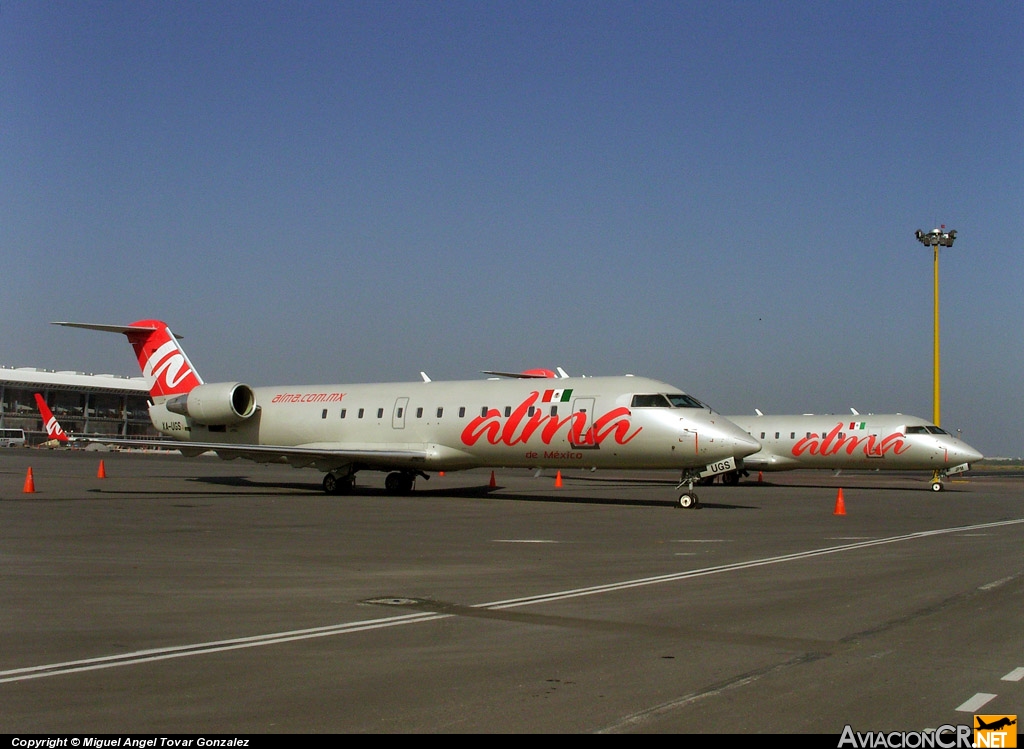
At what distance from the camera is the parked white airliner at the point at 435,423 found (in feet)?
83.0

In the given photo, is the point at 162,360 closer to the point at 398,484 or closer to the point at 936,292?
the point at 398,484

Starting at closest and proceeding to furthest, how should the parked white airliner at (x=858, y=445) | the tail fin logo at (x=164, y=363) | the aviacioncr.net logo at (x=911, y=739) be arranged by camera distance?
the aviacioncr.net logo at (x=911, y=739) < the tail fin logo at (x=164, y=363) < the parked white airliner at (x=858, y=445)

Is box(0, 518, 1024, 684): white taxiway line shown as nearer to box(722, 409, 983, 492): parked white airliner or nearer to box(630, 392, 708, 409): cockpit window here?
box(630, 392, 708, 409): cockpit window

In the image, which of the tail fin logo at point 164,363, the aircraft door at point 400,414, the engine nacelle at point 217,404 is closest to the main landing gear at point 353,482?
the aircraft door at point 400,414

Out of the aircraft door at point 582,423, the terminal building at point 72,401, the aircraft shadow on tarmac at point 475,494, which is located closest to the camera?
the aircraft door at point 582,423

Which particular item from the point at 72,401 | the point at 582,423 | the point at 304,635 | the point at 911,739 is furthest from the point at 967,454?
the point at 72,401

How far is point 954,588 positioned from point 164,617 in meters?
8.54

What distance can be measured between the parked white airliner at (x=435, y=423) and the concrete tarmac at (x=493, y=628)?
6.81 meters

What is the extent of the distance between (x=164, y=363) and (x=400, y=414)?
965 centimetres

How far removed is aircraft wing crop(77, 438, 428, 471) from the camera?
28672 millimetres

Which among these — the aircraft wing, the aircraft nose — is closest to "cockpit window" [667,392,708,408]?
the aircraft wing

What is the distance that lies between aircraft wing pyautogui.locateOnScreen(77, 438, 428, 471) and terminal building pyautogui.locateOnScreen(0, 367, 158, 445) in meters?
72.7

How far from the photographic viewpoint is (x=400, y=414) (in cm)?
2992

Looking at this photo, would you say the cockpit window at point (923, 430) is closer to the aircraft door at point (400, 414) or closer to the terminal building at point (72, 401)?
the aircraft door at point (400, 414)
